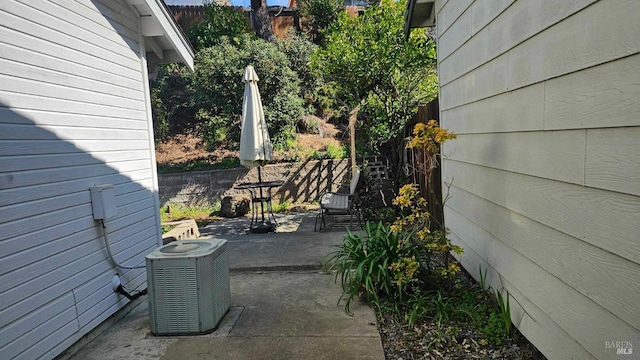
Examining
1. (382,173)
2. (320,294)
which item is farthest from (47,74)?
(382,173)

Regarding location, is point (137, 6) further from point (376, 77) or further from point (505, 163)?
point (376, 77)

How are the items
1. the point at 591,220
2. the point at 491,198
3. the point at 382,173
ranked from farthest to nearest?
the point at 382,173 < the point at 491,198 < the point at 591,220

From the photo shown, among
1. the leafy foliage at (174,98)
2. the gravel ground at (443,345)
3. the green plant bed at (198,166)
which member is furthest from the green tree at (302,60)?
the gravel ground at (443,345)

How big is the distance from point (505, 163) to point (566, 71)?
825 mm

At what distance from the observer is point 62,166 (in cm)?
255

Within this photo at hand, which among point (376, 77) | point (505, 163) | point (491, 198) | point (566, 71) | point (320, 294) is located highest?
point (376, 77)

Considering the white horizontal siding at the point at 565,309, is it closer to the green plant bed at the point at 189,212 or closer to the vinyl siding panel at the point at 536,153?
the vinyl siding panel at the point at 536,153

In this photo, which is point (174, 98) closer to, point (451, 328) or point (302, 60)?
point (302, 60)

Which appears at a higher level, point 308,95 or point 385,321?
point 308,95

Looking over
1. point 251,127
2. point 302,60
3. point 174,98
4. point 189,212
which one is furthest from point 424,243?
point 174,98

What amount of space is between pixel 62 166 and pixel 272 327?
1884 millimetres

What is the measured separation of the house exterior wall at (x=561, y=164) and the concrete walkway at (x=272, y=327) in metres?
1.05

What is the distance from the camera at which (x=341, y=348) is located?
2342mm

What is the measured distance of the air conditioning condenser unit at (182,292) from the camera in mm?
2574
